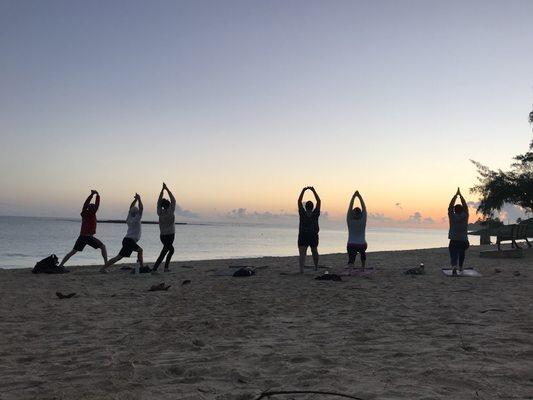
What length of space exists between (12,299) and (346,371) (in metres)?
6.76

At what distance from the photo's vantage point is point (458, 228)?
11.3 meters

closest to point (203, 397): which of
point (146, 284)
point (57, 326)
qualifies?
point (57, 326)

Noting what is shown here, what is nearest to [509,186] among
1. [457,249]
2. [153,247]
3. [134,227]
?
[457,249]

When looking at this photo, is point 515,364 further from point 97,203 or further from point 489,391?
point 97,203

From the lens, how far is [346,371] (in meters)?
3.86

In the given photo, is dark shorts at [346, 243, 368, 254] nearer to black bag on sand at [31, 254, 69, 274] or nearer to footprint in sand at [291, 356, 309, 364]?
footprint in sand at [291, 356, 309, 364]

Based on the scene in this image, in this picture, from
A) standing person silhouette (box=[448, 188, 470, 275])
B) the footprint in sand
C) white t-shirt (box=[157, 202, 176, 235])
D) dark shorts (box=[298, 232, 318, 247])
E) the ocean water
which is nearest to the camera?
the footprint in sand

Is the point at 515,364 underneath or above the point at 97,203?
underneath

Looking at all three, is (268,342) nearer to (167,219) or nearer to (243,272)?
(243,272)

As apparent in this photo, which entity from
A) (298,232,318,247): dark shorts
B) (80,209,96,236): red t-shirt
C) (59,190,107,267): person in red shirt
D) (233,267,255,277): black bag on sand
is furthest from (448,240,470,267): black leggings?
(80,209,96,236): red t-shirt

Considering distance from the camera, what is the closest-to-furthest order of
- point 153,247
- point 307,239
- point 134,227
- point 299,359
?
point 299,359
point 307,239
point 134,227
point 153,247

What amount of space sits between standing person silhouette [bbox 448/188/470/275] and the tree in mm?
11582

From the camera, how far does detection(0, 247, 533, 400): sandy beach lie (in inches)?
140

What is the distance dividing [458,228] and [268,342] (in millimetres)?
8055
